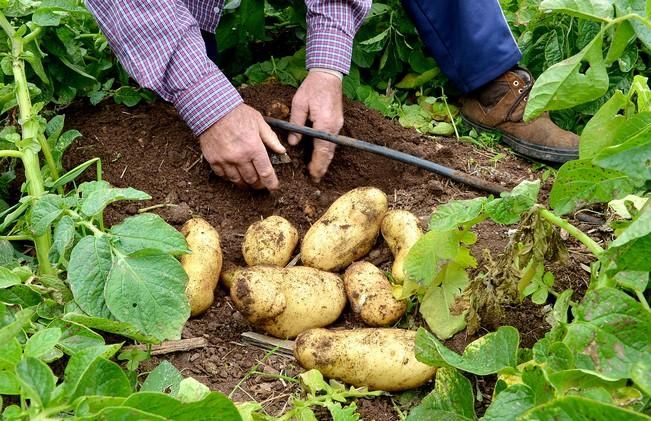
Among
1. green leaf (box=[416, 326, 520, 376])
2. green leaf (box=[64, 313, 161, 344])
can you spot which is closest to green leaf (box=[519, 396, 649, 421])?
green leaf (box=[416, 326, 520, 376])

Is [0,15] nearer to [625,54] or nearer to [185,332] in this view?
[185,332]

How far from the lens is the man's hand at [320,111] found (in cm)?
227

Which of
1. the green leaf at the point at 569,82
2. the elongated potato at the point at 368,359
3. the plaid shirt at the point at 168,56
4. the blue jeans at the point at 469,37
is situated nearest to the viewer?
the green leaf at the point at 569,82

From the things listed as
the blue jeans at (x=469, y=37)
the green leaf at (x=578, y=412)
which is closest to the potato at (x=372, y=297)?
the green leaf at (x=578, y=412)

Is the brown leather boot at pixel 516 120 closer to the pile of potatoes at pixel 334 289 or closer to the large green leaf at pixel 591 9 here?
the pile of potatoes at pixel 334 289

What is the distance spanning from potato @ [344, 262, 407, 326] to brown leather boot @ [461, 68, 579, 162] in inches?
40.3

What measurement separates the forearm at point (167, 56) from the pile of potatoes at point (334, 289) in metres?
0.44

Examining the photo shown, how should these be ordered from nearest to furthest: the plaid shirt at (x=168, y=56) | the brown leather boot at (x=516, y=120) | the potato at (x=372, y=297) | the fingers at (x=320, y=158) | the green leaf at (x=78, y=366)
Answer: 1. the green leaf at (x=78, y=366)
2. the potato at (x=372, y=297)
3. the plaid shirt at (x=168, y=56)
4. the fingers at (x=320, y=158)
5. the brown leather boot at (x=516, y=120)

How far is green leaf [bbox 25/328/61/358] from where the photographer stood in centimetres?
109

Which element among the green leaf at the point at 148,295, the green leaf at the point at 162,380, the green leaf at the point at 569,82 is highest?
the green leaf at the point at 569,82

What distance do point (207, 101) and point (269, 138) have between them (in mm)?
195

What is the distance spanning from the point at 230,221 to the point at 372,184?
17.6 inches

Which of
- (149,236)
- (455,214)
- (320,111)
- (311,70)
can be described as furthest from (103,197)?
(311,70)

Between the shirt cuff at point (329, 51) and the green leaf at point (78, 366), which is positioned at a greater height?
the green leaf at point (78, 366)
